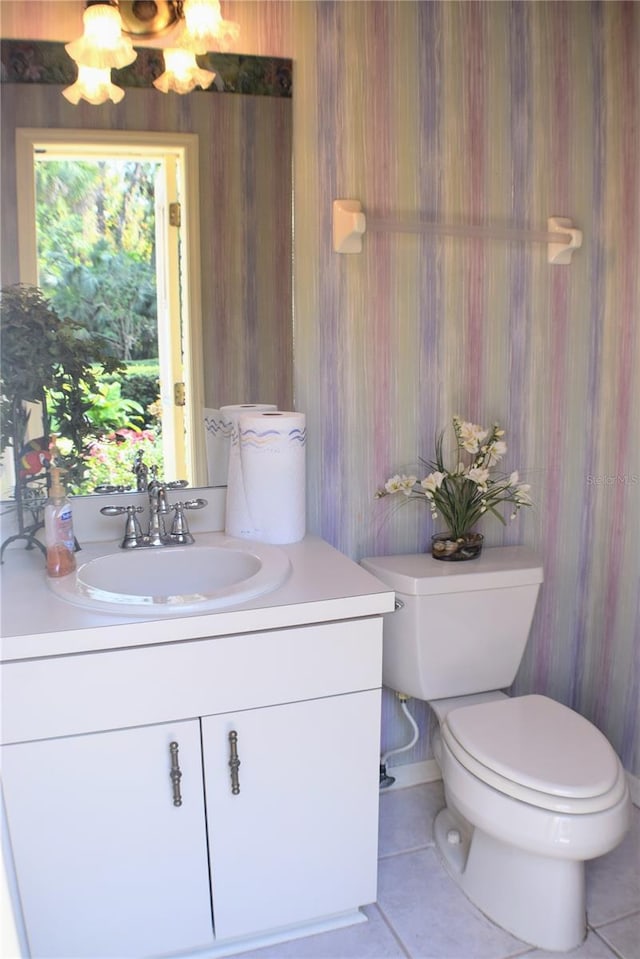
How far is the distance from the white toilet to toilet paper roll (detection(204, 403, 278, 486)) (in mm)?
444

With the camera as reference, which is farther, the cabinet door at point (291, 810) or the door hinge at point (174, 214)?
the door hinge at point (174, 214)

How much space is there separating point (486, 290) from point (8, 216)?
118 cm

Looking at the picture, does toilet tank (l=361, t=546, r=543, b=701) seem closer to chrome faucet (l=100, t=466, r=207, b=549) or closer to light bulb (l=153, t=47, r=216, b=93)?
chrome faucet (l=100, t=466, r=207, b=549)

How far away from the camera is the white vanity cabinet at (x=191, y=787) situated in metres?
1.30

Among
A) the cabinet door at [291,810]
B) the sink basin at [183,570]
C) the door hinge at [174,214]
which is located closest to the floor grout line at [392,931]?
the cabinet door at [291,810]

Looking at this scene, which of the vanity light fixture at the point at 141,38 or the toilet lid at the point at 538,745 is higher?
the vanity light fixture at the point at 141,38

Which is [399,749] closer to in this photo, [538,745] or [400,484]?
[538,745]

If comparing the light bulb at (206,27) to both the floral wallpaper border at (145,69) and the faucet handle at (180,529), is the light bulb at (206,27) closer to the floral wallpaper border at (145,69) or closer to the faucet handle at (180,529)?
the floral wallpaper border at (145,69)

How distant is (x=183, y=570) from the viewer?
166cm

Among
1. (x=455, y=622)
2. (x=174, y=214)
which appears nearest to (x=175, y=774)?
(x=455, y=622)

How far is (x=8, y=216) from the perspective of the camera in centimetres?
160

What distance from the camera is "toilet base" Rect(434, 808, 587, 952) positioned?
5.16ft

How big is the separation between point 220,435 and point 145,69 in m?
0.84

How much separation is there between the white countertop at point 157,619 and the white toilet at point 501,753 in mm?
341
